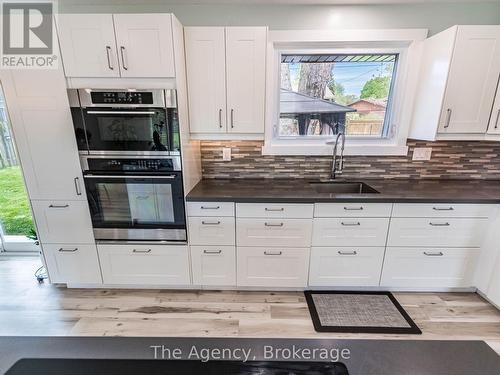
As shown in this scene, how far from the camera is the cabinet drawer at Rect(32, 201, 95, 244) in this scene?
1960 mm

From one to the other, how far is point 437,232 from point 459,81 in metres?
1.22

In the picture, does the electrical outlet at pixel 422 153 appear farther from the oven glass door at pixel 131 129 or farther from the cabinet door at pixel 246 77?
the oven glass door at pixel 131 129

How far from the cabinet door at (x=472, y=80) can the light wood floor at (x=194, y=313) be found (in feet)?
4.96

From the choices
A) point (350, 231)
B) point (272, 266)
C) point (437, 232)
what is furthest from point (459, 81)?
point (272, 266)

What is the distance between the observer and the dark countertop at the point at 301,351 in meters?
0.53

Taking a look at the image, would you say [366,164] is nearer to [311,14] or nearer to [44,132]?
[311,14]

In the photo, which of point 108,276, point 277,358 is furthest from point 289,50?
point 108,276

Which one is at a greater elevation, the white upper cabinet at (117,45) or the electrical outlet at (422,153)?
the white upper cabinet at (117,45)

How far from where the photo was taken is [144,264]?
2100 mm

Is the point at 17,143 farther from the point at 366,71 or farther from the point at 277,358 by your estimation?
the point at 366,71

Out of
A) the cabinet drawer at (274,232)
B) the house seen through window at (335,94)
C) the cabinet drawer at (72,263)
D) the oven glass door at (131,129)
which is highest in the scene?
the house seen through window at (335,94)

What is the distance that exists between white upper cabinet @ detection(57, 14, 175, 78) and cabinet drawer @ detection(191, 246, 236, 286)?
1.43 m

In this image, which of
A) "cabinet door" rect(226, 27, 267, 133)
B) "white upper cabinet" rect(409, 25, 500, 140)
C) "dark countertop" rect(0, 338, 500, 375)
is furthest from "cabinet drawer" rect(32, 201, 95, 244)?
"white upper cabinet" rect(409, 25, 500, 140)

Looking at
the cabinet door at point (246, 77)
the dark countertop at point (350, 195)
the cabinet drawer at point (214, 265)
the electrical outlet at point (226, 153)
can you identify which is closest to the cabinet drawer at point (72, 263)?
the cabinet drawer at point (214, 265)
